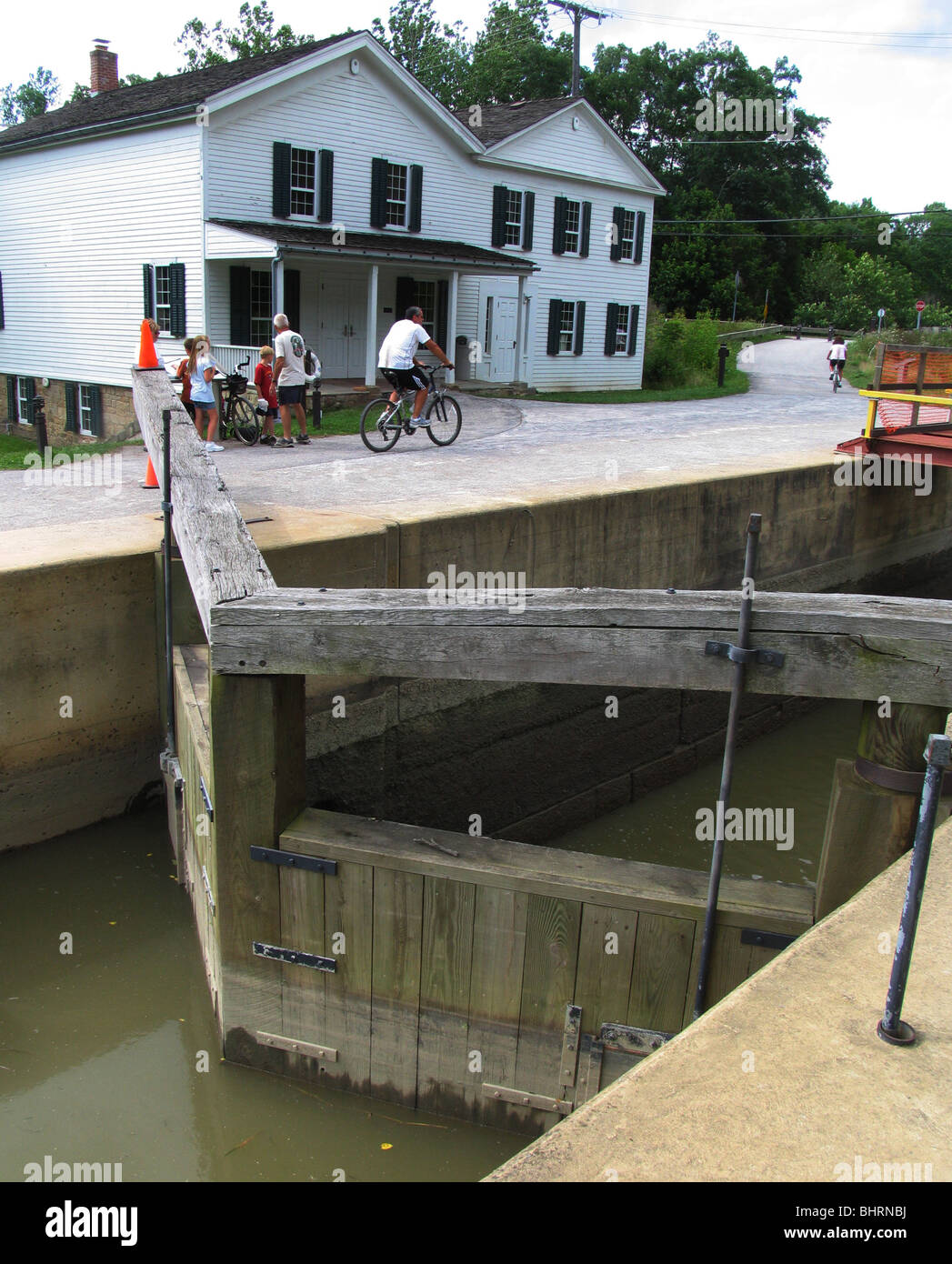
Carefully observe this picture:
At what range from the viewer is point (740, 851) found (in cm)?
812

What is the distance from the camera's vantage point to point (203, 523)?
6.00 metres

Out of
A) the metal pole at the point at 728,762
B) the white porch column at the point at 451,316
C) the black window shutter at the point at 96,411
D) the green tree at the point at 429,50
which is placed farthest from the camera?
the green tree at the point at 429,50

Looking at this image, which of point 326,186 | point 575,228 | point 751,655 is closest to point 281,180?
point 326,186

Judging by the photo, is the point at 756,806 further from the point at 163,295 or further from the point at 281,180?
the point at 163,295

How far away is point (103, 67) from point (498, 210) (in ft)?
38.6

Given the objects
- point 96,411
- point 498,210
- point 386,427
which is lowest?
point 96,411

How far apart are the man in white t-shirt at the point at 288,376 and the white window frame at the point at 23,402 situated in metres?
15.5

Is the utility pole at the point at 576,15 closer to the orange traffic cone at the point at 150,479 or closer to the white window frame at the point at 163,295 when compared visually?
the white window frame at the point at 163,295

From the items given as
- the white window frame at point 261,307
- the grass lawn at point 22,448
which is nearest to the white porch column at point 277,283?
the white window frame at point 261,307

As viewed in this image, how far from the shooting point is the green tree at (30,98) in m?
73.8

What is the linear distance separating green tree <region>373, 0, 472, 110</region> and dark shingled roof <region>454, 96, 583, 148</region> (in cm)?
2866

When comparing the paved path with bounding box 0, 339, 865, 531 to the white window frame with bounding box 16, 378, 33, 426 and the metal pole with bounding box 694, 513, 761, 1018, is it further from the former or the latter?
the white window frame with bounding box 16, 378, 33, 426
